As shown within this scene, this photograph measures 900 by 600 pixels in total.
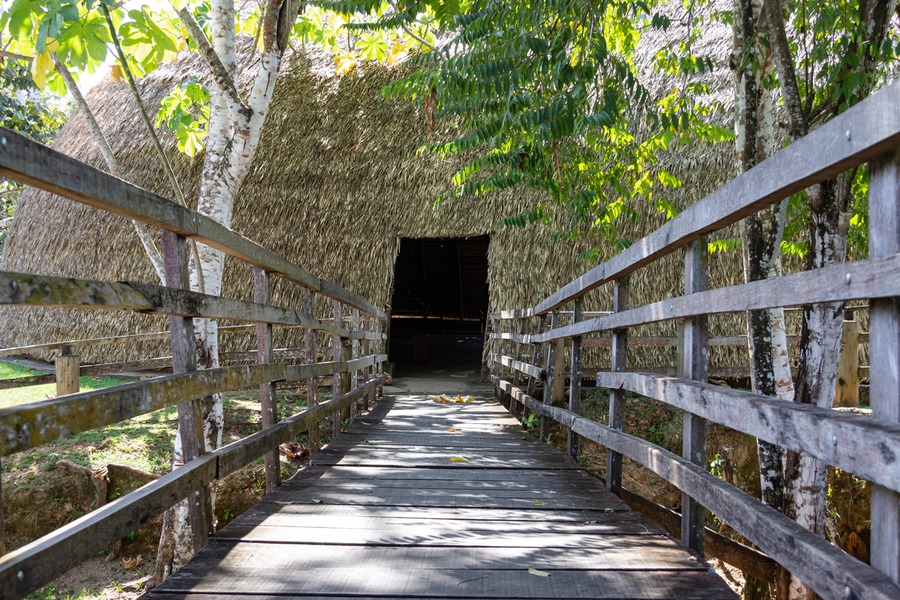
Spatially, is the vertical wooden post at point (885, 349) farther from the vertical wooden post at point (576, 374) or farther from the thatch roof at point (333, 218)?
Result: the thatch roof at point (333, 218)

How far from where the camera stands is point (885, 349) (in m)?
1.17

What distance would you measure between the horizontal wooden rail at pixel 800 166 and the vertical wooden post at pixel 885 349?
2.4 inches

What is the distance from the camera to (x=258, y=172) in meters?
9.26

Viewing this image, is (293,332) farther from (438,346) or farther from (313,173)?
(438,346)

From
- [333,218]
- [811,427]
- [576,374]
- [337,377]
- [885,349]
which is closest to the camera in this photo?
[885,349]

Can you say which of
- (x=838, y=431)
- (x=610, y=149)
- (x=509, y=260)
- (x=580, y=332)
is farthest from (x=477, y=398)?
(x=838, y=431)

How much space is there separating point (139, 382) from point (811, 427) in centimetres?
163

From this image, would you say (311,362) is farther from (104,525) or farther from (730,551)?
(730,551)

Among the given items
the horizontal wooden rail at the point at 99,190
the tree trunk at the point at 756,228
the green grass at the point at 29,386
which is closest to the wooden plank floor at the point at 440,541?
the horizontal wooden rail at the point at 99,190

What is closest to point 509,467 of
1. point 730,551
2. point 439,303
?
point 730,551

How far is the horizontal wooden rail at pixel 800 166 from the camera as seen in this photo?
1154 mm

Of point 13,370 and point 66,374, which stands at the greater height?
point 66,374

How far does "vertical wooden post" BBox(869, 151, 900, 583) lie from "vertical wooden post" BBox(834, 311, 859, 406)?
6229mm

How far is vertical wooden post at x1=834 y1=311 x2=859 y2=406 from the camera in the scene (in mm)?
6555
